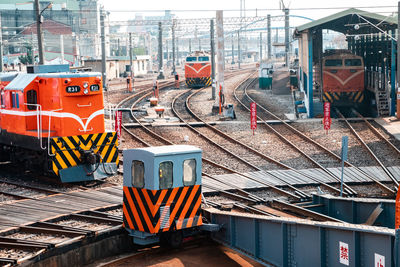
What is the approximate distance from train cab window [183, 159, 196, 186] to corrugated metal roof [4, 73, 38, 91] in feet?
21.8

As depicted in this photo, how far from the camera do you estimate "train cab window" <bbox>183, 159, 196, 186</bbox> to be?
1045cm

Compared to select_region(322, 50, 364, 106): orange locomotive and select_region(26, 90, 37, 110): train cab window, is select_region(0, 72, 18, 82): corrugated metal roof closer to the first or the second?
select_region(26, 90, 37, 110): train cab window

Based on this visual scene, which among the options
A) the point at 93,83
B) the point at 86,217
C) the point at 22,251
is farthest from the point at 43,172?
the point at 22,251

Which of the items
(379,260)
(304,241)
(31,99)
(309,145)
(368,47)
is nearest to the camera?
(379,260)

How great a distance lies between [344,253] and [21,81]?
10695 mm

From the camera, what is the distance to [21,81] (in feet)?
52.3

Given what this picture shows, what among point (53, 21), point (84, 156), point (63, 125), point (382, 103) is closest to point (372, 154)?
point (84, 156)

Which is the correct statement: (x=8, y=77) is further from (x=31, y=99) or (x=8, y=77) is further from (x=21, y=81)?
(x=31, y=99)

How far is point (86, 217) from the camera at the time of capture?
1156 cm

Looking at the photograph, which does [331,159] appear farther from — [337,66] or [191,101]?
[191,101]

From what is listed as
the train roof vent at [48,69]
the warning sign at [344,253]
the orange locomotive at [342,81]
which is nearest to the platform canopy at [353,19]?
the orange locomotive at [342,81]

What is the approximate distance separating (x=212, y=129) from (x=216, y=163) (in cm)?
652

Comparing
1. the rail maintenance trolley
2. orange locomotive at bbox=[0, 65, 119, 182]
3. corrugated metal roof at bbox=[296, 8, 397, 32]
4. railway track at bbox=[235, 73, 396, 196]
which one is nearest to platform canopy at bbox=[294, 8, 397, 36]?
corrugated metal roof at bbox=[296, 8, 397, 32]

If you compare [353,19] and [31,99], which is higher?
[353,19]
